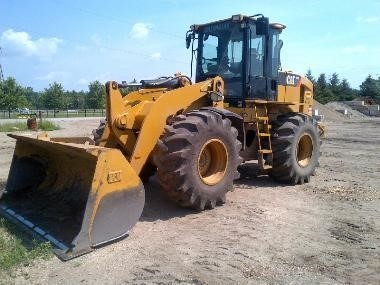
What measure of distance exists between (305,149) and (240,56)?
255 cm

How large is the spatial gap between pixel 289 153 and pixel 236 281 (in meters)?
4.44

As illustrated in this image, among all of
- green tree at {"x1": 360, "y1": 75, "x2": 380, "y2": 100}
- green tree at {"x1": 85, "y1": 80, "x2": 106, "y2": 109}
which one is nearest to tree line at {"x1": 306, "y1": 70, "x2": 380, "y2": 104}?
green tree at {"x1": 360, "y1": 75, "x2": 380, "y2": 100}

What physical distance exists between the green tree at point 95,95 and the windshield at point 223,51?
57.4 metres

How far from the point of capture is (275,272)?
4336mm

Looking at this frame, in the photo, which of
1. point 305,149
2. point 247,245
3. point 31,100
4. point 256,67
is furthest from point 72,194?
point 31,100

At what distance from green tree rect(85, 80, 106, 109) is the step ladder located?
5792 cm

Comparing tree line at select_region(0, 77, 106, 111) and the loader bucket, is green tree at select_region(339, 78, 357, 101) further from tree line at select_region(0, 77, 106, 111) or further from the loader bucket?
the loader bucket

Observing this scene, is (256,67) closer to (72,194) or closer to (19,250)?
(72,194)

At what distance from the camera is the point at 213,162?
265 inches

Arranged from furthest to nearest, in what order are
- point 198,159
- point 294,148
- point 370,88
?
point 370,88 < point 294,148 < point 198,159

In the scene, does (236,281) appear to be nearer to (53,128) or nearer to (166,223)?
(166,223)

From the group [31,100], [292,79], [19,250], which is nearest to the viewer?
[19,250]

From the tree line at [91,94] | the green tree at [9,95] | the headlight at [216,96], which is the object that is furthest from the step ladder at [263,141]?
the green tree at [9,95]

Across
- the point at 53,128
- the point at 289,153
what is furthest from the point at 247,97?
the point at 53,128
